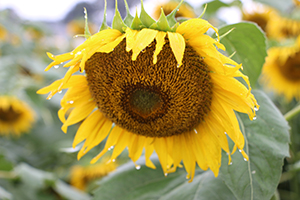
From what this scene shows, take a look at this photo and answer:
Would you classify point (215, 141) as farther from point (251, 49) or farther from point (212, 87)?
point (251, 49)

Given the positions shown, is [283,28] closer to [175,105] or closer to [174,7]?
[174,7]

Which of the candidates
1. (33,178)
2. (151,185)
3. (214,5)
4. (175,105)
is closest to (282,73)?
(214,5)

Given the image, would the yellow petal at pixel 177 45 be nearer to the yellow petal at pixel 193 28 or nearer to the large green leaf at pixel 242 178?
the yellow petal at pixel 193 28

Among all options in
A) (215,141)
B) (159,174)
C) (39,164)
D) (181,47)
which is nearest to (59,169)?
(39,164)

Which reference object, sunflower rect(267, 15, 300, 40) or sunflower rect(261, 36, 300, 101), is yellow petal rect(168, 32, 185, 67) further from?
sunflower rect(267, 15, 300, 40)

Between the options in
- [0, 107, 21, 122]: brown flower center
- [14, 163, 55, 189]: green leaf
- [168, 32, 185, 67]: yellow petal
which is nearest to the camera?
[168, 32, 185, 67]: yellow petal

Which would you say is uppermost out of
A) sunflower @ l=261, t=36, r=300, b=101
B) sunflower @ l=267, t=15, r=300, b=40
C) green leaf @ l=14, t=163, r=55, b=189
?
sunflower @ l=267, t=15, r=300, b=40

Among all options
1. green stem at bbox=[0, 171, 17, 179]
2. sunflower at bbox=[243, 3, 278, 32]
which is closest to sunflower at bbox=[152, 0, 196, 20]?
sunflower at bbox=[243, 3, 278, 32]
